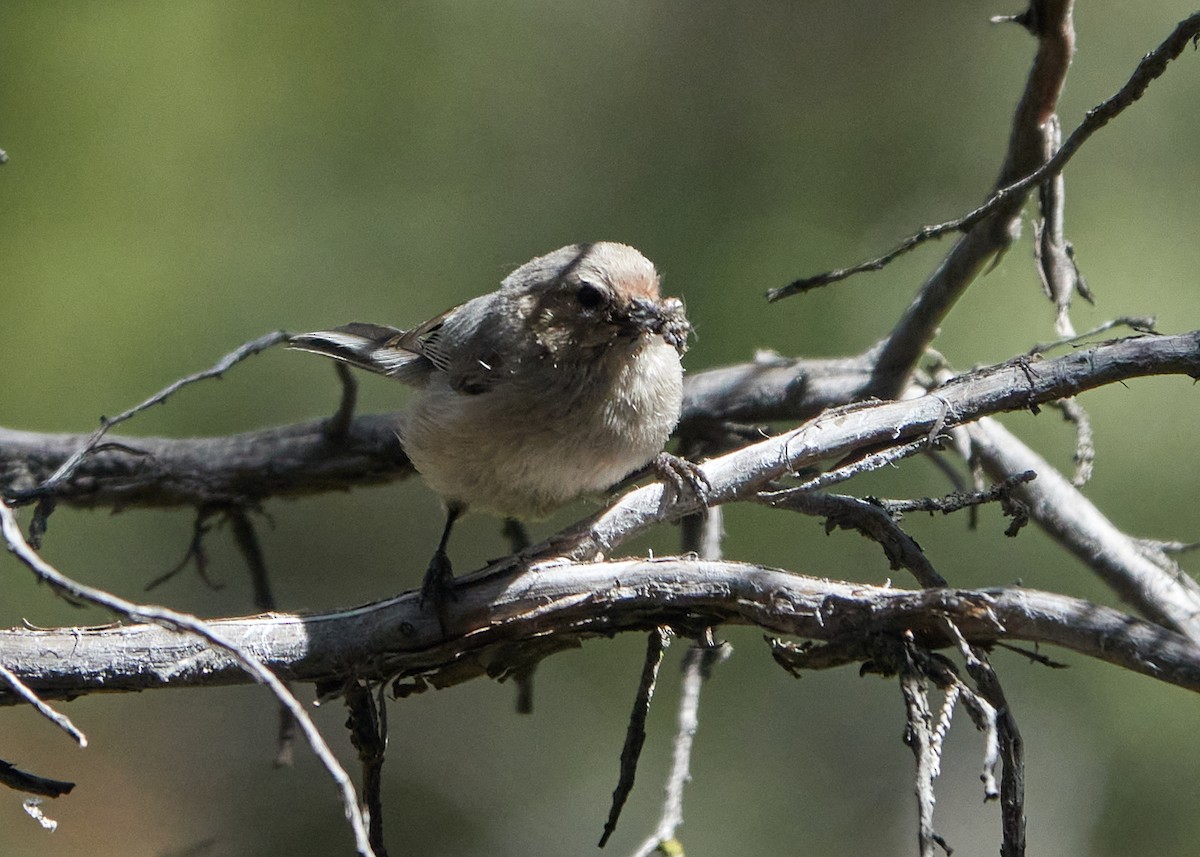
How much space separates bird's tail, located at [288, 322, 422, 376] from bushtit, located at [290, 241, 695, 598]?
45cm

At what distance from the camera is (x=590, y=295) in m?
3.03

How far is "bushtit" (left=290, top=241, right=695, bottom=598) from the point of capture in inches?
117

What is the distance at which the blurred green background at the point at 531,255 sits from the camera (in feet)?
14.0

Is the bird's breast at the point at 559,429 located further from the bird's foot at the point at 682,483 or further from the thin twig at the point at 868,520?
the thin twig at the point at 868,520

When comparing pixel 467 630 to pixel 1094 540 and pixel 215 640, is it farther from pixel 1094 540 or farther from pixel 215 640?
pixel 1094 540

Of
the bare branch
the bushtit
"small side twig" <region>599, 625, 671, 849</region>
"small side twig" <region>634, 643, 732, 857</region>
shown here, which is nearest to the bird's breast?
the bushtit

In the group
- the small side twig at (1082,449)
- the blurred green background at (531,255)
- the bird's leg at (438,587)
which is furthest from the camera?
the blurred green background at (531,255)

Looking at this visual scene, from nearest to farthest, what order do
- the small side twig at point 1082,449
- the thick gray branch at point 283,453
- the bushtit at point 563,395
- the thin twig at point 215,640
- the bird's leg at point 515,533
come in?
the thin twig at point 215,640 < the small side twig at point 1082,449 < the bushtit at point 563,395 < the thick gray branch at point 283,453 < the bird's leg at point 515,533

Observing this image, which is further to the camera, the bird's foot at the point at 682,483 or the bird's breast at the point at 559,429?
the bird's breast at the point at 559,429

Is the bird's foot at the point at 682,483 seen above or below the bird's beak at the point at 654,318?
below

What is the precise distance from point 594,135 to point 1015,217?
300cm

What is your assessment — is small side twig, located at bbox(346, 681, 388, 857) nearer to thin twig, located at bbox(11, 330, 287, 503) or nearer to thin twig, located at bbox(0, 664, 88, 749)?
thin twig, located at bbox(0, 664, 88, 749)

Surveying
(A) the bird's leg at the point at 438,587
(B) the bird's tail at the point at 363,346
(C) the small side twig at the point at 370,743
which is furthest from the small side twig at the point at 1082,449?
(B) the bird's tail at the point at 363,346

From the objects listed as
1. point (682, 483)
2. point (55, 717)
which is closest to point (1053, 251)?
point (682, 483)
